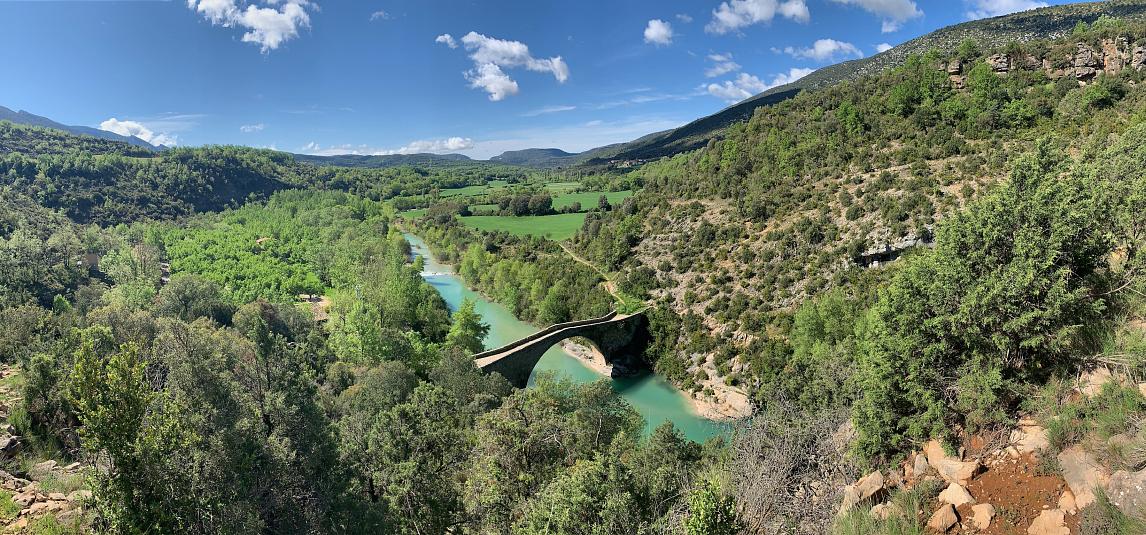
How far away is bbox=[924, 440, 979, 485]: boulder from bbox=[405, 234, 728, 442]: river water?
18407mm

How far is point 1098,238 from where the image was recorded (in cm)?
874

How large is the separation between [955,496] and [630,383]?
33929mm

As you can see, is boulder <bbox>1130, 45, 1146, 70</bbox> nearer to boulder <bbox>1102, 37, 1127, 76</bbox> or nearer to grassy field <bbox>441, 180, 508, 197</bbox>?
boulder <bbox>1102, 37, 1127, 76</bbox>

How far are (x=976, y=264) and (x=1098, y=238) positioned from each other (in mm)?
1773

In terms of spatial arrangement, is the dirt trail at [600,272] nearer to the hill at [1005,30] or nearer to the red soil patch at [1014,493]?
the hill at [1005,30]

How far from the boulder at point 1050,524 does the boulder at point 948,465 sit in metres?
1.30

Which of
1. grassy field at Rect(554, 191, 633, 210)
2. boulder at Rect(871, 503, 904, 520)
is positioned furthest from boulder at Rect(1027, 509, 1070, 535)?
grassy field at Rect(554, 191, 633, 210)

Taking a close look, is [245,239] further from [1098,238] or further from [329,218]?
[1098,238]

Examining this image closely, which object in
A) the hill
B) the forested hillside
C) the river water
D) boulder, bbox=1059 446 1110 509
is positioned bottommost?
the river water

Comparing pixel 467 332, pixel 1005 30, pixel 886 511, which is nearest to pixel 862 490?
pixel 886 511

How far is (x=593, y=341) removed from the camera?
1644 inches

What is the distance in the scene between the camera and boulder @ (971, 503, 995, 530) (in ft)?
22.5

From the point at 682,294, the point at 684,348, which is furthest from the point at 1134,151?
the point at 682,294

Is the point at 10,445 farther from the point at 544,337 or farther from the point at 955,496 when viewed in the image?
the point at 544,337
